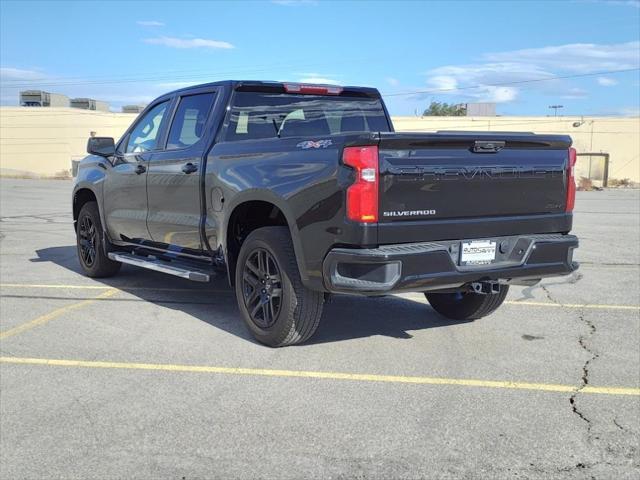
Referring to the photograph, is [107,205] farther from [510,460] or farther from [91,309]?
[510,460]

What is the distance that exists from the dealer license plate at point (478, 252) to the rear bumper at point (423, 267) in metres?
0.04

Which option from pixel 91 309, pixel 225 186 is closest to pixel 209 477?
pixel 225 186

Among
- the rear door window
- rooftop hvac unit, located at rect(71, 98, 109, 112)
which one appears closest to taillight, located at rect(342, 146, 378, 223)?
the rear door window

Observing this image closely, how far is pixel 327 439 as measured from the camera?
11.6ft

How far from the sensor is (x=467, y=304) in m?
5.94

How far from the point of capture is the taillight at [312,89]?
611 centimetres

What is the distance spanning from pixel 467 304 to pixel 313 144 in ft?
7.72

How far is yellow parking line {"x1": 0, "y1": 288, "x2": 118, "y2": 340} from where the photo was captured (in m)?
5.63

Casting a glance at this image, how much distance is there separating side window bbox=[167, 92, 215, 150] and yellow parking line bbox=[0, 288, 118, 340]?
183 centimetres

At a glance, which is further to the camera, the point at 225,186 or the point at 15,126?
the point at 15,126

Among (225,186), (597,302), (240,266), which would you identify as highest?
(225,186)

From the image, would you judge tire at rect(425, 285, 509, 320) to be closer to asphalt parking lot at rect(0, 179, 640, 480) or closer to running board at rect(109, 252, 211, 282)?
asphalt parking lot at rect(0, 179, 640, 480)

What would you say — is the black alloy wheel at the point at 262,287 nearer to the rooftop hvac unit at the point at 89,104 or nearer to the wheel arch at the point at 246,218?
the wheel arch at the point at 246,218

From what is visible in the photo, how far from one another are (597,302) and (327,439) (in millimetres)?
4409
